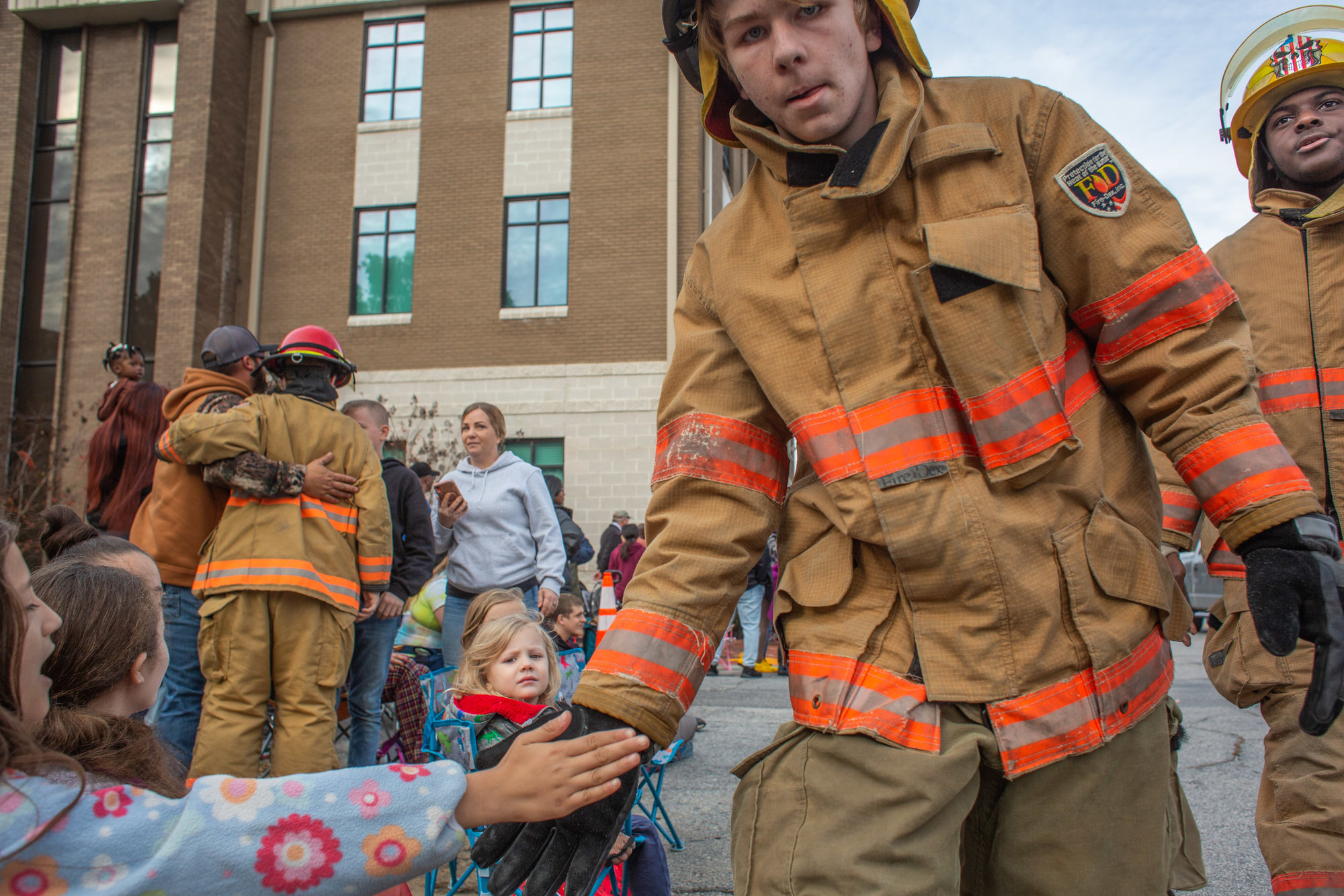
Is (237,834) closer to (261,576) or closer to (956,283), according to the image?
(956,283)

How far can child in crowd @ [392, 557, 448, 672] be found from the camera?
5.92 meters

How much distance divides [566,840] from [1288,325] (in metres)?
2.47

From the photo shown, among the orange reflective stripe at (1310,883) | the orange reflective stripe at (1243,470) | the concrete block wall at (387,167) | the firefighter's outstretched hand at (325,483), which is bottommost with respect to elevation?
the orange reflective stripe at (1310,883)

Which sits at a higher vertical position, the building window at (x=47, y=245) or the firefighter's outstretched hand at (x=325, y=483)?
the building window at (x=47, y=245)

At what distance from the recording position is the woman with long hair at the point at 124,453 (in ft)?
15.2

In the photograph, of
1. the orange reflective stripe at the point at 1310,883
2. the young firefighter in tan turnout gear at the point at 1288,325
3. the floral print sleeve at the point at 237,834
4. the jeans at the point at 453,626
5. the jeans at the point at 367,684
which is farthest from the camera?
the jeans at the point at 453,626

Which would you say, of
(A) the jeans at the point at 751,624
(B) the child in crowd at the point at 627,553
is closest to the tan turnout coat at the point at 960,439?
(A) the jeans at the point at 751,624

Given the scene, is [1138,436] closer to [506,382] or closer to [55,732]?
[55,732]

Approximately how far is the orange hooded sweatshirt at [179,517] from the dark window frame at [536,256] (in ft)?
42.1

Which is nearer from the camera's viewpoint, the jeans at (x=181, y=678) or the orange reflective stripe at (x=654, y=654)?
the orange reflective stripe at (x=654, y=654)

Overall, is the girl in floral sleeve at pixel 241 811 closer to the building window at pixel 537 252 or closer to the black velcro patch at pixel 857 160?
the black velcro patch at pixel 857 160

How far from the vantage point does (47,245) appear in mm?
18328

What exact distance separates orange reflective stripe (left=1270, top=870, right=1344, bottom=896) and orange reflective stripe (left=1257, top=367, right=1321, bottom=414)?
1.20m

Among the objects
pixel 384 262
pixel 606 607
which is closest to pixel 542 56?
pixel 384 262
